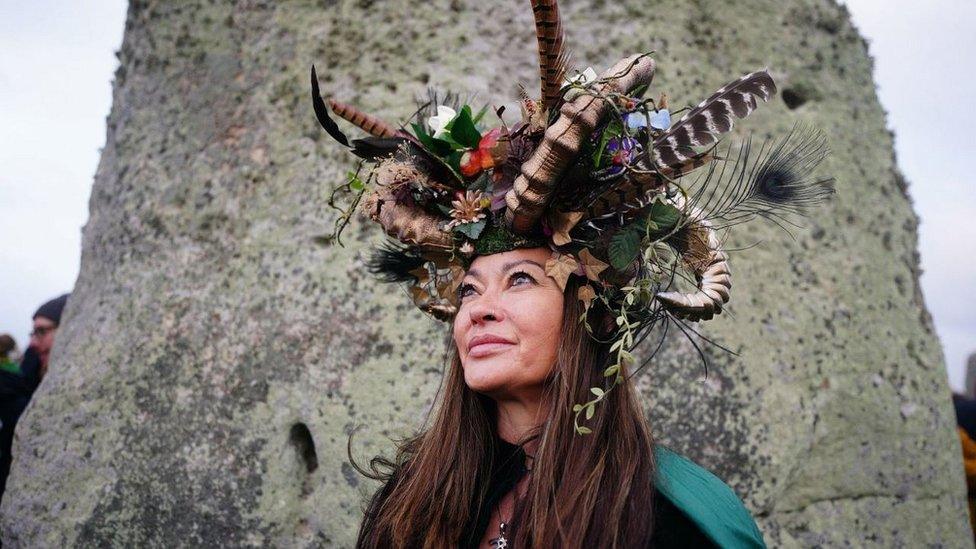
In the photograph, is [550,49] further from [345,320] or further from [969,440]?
[969,440]

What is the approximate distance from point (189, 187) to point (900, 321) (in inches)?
117

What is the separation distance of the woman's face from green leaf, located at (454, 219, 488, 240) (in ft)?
0.24

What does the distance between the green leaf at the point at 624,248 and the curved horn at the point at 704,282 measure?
0.34 feet

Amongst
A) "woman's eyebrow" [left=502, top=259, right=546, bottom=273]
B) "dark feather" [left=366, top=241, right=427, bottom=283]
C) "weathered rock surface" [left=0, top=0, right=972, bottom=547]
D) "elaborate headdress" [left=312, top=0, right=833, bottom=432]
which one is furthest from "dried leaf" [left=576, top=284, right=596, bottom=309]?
"weathered rock surface" [left=0, top=0, right=972, bottom=547]

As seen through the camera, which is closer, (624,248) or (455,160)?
(624,248)

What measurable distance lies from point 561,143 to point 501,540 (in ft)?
2.96

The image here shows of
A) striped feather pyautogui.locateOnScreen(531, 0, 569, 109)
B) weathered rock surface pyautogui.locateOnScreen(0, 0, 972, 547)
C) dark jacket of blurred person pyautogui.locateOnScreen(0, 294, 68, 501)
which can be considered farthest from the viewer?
dark jacket of blurred person pyautogui.locateOnScreen(0, 294, 68, 501)

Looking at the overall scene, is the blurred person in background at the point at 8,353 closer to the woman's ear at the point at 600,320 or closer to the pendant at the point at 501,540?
the pendant at the point at 501,540

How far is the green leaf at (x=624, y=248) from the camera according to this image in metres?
1.72

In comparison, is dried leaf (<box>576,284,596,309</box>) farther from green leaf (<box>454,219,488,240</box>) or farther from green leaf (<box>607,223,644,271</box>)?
green leaf (<box>454,219,488,240</box>)

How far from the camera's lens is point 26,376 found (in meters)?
4.46

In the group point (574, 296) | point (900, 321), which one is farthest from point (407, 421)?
point (900, 321)

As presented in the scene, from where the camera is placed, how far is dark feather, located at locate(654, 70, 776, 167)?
1.67 meters

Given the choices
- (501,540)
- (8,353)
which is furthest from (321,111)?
(8,353)
